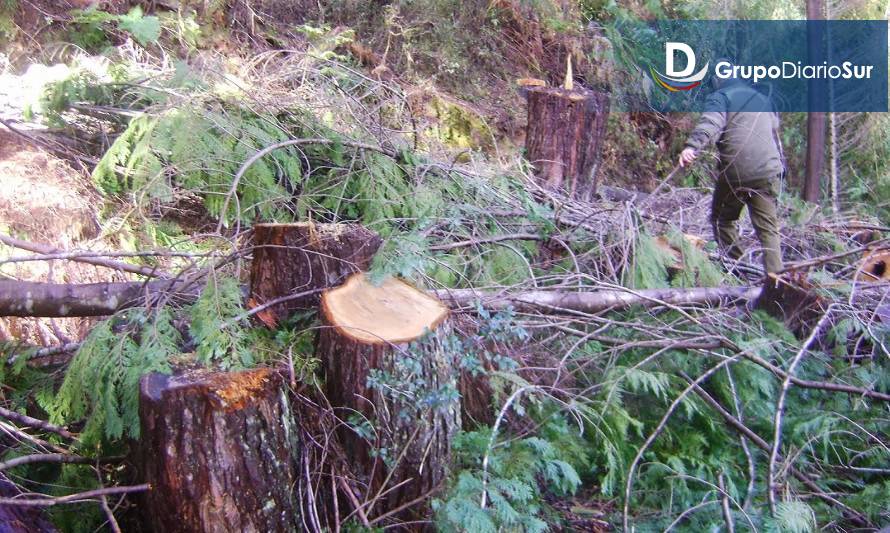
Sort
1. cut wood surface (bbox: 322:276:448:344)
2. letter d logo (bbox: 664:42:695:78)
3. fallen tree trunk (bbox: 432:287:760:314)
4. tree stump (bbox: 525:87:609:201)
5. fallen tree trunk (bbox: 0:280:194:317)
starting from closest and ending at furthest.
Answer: cut wood surface (bbox: 322:276:448:344), fallen tree trunk (bbox: 0:280:194:317), fallen tree trunk (bbox: 432:287:760:314), tree stump (bbox: 525:87:609:201), letter d logo (bbox: 664:42:695:78)

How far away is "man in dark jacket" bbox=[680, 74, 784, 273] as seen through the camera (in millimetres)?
4918

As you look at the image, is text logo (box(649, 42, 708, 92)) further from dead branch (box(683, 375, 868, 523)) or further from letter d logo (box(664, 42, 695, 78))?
dead branch (box(683, 375, 868, 523))

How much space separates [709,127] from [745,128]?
283 mm

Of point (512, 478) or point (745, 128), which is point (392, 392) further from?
point (745, 128)

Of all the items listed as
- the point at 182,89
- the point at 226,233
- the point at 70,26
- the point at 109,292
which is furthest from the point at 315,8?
the point at 109,292

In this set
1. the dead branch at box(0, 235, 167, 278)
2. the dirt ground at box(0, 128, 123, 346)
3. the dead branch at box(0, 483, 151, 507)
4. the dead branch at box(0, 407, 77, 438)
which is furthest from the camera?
the dirt ground at box(0, 128, 123, 346)

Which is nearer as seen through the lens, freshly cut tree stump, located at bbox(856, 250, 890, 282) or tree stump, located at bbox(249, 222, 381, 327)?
tree stump, located at bbox(249, 222, 381, 327)

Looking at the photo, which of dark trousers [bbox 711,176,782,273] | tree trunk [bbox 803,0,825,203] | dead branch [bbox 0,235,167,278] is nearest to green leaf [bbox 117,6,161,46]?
dead branch [bbox 0,235,167,278]

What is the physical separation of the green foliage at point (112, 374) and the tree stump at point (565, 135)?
3816 mm

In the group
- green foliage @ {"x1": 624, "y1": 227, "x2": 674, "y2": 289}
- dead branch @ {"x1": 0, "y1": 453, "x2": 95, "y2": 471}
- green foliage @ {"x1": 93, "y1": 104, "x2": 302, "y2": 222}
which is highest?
green foliage @ {"x1": 93, "y1": 104, "x2": 302, "y2": 222}

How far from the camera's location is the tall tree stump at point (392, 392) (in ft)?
9.11

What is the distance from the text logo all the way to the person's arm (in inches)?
195

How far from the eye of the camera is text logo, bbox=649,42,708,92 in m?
9.62

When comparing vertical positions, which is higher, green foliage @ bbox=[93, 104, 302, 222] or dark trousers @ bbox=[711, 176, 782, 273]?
green foliage @ bbox=[93, 104, 302, 222]
